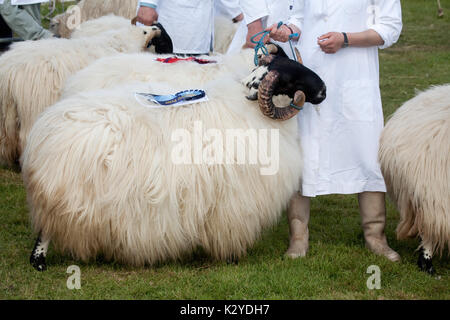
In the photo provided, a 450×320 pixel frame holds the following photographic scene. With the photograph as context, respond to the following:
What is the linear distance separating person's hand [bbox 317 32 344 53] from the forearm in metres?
0.06

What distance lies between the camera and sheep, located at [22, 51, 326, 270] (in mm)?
3598

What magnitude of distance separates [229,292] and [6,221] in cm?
217

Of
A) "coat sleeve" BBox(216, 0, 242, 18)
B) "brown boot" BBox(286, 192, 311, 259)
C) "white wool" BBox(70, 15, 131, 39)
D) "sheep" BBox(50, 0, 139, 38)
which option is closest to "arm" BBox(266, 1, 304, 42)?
"brown boot" BBox(286, 192, 311, 259)

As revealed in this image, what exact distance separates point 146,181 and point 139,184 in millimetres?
42

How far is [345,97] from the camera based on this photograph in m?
4.06

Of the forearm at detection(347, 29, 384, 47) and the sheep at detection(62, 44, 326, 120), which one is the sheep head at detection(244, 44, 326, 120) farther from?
the forearm at detection(347, 29, 384, 47)

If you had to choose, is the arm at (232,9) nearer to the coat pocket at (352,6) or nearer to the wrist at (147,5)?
the wrist at (147,5)

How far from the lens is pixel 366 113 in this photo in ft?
13.3

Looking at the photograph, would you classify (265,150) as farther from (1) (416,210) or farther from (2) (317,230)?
(2) (317,230)

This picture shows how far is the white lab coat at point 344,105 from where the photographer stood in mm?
4039

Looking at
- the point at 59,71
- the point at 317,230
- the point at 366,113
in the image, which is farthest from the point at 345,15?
the point at 59,71

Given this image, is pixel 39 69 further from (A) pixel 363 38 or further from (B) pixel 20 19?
(A) pixel 363 38

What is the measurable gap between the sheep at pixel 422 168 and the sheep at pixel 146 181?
608 mm

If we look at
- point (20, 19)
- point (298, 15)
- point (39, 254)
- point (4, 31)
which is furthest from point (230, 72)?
point (4, 31)
